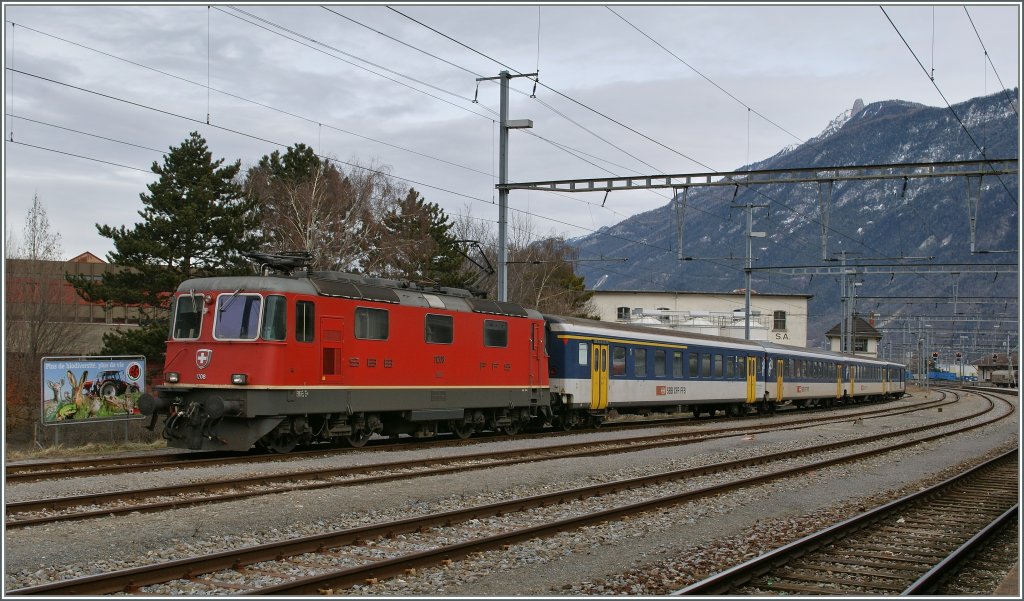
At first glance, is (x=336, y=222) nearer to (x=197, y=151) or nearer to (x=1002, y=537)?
(x=197, y=151)

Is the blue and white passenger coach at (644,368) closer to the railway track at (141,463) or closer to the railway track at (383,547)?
the railway track at (141,463)

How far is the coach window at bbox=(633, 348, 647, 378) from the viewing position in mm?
29578

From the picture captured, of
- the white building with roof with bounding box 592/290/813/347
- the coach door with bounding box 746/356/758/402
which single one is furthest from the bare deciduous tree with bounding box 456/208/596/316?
the coach door with bounding box 746/356/758/402

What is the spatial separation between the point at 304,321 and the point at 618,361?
42.8 ft

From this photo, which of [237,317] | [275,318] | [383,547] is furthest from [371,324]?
[383,547]

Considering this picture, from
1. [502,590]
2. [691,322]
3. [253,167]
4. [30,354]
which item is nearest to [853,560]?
[502,590]

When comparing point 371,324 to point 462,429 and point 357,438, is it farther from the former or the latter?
point 462,429

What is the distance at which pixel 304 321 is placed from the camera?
57.8ft

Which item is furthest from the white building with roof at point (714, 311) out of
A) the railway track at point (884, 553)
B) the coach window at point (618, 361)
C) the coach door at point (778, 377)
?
the railway track at point (884, 553)

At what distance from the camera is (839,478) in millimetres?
17344

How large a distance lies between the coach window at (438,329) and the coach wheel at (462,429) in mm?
2391

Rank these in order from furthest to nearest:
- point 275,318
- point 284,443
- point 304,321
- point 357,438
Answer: point 357,438 < point 284,443 < point 304,321 < point 275,318

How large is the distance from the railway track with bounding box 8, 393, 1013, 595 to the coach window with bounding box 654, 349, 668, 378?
15.0 meters

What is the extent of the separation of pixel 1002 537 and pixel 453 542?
267 inches
